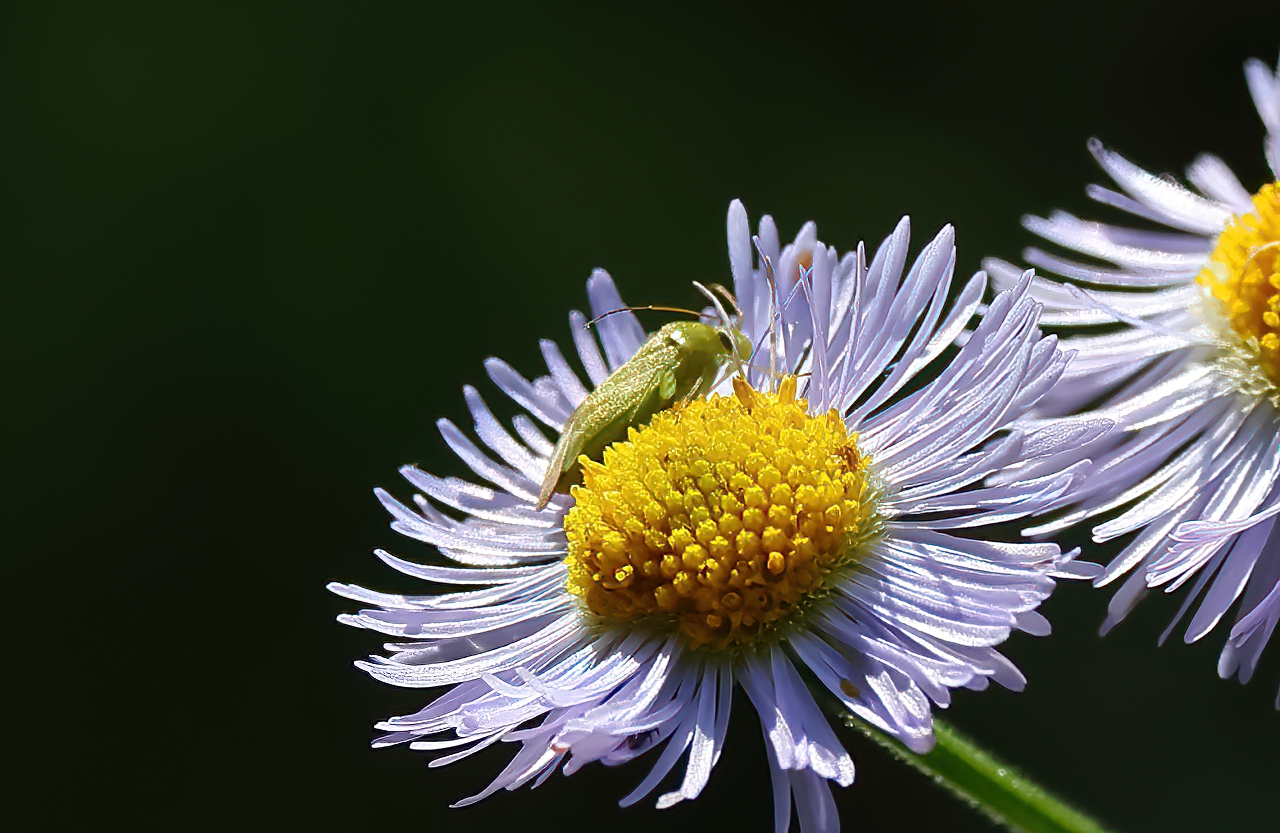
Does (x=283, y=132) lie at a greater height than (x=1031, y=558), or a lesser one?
greater

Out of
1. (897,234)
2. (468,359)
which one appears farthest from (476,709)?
(468,359)

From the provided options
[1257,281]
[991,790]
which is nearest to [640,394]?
[991,790]

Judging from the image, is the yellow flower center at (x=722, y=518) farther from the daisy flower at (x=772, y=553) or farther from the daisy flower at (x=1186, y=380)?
the daisy flower at (x=1186, y=380)

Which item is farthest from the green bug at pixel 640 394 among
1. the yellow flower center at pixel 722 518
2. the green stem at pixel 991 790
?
the green stem at pixel 991 790

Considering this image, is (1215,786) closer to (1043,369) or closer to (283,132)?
(1043,369)

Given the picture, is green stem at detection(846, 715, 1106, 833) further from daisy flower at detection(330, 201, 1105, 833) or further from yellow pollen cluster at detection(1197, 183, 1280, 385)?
yellow pollen cluster at detection(1197, 183, 1280, 385)

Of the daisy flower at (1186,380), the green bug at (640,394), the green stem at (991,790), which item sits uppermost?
the green bug at (640,394)

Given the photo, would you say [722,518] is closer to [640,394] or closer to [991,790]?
[640,394]
